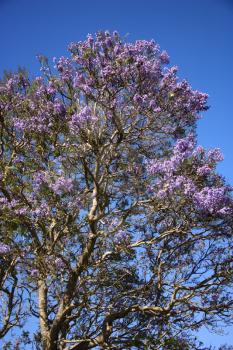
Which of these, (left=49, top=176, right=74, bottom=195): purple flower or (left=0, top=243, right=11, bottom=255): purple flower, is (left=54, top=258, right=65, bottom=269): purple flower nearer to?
(left=0, top=243, right=11, bottom=255): purple flower

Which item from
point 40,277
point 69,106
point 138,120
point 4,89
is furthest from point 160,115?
point 40,277

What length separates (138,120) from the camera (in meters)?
13.9

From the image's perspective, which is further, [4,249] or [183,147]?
[183,147]

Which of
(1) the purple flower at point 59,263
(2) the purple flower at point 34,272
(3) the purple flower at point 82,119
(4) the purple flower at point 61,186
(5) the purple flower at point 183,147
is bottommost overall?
(2) the purple flower at point 34,272

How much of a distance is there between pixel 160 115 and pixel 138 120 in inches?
26.4

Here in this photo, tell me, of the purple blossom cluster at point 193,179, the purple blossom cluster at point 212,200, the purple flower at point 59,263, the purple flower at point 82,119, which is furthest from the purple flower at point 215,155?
the purple flower at point 59,263

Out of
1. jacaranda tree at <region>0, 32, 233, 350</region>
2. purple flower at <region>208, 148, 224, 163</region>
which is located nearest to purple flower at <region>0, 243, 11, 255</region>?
→ jacaranda tree at <region>0, 32, 233, 350</region>

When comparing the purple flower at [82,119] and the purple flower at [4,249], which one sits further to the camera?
the purple flower at [82,119]

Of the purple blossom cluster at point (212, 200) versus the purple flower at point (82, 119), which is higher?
the purple flower at point (82, 119)

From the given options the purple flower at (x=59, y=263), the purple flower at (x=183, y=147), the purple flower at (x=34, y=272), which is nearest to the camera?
the purple flower at (x=34, y=272)

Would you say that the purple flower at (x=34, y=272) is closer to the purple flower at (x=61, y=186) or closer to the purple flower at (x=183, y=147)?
the purple flower at (x=61, y=186)

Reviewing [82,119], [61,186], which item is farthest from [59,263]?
[82,119]

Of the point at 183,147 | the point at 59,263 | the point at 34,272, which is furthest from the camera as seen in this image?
the point at 183,147

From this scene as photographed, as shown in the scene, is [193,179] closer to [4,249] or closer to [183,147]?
[183,147]
